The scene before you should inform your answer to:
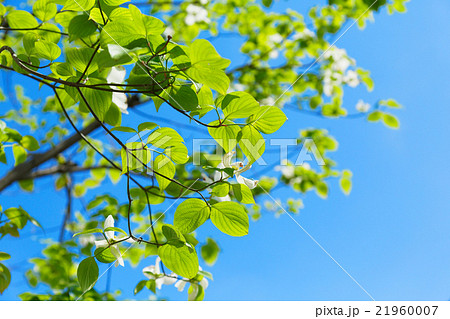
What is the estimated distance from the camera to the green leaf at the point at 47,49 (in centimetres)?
49

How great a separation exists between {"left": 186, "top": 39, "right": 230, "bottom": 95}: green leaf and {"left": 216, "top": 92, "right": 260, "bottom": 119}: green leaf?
0.07 ft

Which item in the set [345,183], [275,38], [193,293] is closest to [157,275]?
[193,293]

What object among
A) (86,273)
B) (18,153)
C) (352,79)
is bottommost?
(86,273)

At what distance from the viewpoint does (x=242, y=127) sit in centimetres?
47

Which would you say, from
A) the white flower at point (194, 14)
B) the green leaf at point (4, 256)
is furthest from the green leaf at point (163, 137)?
the white flower at point (194, 14)

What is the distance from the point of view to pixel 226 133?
473 mm

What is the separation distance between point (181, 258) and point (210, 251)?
783 mm

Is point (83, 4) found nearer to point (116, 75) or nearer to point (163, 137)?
point (116, 75)

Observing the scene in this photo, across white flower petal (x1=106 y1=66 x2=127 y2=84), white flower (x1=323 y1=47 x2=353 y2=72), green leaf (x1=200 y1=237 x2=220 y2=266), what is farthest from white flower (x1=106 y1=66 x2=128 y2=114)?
white flower (x1=323 y1=47 x2=353 y2=72)

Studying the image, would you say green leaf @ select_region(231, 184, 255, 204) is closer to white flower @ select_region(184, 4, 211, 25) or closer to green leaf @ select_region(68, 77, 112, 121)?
green leaf @ select_region(68, 77, 112, 121)

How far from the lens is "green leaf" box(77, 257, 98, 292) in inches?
19.1

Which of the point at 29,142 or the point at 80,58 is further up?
the point at 29,142
